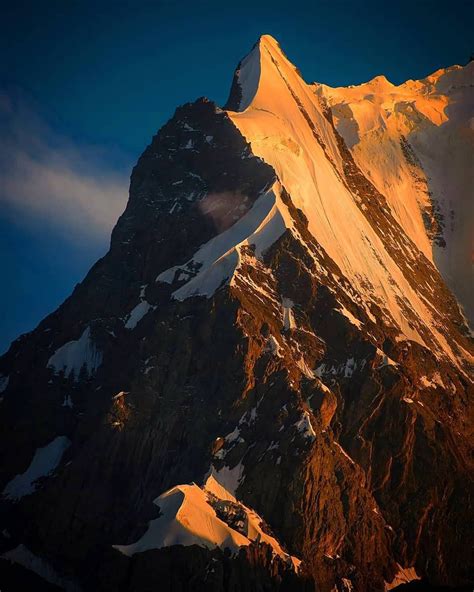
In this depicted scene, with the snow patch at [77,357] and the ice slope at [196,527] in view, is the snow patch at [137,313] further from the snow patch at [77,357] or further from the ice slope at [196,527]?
the ice slope at [196,527]

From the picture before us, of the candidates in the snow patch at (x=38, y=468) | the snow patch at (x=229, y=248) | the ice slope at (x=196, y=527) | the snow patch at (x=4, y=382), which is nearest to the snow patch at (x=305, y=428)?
the ice slope at (x=196, y=527)

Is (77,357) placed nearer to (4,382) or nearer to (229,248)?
(4,382)

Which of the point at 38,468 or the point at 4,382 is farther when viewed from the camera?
the point at 4,382

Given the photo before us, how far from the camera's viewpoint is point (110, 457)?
163 meters

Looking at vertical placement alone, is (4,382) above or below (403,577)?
above

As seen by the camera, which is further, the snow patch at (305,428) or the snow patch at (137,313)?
the snow patch at (137,313)

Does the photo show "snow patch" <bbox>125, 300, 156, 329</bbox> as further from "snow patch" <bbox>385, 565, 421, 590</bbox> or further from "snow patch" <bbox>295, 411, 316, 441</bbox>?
"snow patch" <bbox>385, 565, 421, 590</bbox>

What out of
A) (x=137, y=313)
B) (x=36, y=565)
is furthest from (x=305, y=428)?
(x=36, y=565)

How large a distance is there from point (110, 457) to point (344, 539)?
37.3 m

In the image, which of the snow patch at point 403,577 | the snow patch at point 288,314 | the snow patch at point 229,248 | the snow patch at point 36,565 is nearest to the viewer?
the snow patch at point 36,565

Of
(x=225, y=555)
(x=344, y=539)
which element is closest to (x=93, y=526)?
(x=225, y=555)


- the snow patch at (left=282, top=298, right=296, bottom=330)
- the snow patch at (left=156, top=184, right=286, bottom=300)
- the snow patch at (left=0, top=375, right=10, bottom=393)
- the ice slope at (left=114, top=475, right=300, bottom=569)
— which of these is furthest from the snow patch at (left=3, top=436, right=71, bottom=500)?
the snow patch at (left=282, top=298, right=296, bottom=330)

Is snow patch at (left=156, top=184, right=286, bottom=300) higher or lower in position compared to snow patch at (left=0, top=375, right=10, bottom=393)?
higher

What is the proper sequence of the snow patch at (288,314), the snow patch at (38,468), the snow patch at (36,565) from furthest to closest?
the snow patch at (288,314) → the snow patch at (38,468) → the snow patch at (36,565)
